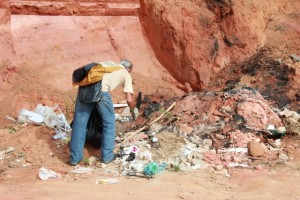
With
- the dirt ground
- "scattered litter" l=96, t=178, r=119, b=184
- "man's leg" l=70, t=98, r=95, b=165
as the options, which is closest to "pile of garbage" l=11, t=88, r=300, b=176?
the dirt ground

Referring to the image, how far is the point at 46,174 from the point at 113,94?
3.69 metres

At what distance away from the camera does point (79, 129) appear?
5.72 metres

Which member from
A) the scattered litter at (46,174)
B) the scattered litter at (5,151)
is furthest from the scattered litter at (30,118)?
the scattered litter at (46,174)

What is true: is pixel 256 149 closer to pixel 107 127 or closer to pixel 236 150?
pixel 236 150

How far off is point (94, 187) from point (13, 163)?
1574mm

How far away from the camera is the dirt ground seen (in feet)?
15.8

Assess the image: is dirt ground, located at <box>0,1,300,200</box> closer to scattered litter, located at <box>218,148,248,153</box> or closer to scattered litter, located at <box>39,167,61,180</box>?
scattered litter, located at <box>39,167,61,180</box>

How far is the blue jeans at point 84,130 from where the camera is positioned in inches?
224

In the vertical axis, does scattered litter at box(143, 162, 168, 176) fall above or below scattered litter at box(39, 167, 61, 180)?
above

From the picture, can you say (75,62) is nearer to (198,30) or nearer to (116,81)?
(198,30)

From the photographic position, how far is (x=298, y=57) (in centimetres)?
815

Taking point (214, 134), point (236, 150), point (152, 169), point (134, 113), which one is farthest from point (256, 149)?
point (134, 113)

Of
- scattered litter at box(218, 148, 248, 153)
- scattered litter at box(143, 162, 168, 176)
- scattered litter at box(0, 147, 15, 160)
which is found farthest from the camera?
scattered litter at box(0, 147, 15, 160)

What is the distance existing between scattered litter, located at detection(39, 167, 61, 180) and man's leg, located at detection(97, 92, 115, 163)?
701mm
